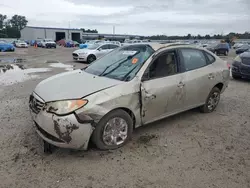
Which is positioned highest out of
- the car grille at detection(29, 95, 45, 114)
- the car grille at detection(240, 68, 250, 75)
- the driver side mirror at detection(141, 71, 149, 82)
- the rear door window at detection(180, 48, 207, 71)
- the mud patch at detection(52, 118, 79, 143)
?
the rear door window at detection(180, 48, 207, 71)

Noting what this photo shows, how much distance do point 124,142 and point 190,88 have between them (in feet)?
5.81

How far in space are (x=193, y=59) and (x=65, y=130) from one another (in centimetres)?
303

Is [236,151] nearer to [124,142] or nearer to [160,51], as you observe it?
[124,142]

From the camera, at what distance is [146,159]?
316 cm

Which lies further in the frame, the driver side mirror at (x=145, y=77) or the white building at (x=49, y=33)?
the white building at (x=49, y=33)

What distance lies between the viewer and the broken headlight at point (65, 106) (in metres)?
2.88

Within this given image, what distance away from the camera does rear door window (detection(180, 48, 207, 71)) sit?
4.28 meters

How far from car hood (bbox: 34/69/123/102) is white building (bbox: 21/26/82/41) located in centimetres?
7995

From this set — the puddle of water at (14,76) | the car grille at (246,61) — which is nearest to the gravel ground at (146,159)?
the puddle of water at (14,76)

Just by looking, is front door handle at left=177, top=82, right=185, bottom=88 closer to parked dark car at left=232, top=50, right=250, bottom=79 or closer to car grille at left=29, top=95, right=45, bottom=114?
car grille at left=29, top=95, right=45, bottom=114

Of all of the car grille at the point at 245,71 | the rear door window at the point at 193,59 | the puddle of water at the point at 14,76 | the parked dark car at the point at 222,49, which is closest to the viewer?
the rear door window at the point at 193,59

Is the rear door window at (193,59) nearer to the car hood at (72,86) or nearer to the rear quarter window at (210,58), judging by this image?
the rear quarter window at (210,58)

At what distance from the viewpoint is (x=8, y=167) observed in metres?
2.90

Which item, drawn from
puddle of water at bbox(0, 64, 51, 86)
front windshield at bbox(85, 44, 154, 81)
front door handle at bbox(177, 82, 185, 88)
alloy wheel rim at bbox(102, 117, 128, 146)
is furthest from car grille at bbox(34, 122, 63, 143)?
puddle of water at bbox(0, 64, 51, 86)
